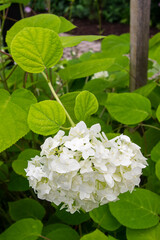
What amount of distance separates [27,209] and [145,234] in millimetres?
462

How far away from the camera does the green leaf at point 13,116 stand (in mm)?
808

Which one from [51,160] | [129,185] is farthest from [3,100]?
[129,185]

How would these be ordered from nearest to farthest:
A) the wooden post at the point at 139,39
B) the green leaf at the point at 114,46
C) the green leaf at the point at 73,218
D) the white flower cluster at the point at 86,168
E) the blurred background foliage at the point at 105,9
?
1. the white flower cluster at the point at 86,168
2. the green leaf at the point at 73,218
3. the wooden post at the point at 139,39
4. the green leaf at the point at 114,46
5. the blurred background foliage at the point at 105,9

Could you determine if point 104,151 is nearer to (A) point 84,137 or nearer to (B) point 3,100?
(A) point 84,137

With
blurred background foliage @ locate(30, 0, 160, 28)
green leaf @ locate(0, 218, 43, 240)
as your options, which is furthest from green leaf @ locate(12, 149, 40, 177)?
blurred background foliage @ locate(30, 0, 160, 28)

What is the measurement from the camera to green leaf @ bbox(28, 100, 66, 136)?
2.35 feet

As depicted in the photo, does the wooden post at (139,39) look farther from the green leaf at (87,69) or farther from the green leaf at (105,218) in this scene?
the green leaf at (105,218)

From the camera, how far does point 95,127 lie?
0.64m

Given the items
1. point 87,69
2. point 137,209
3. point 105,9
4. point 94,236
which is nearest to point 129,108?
point 87,69

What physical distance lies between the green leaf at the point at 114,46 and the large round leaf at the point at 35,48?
0.72 meters

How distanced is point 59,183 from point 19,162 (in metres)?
0.39

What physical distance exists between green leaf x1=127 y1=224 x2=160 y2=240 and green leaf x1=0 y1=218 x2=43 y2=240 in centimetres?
26

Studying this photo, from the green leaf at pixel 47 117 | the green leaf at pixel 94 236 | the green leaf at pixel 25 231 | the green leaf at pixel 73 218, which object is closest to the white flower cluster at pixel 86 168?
the green leaf at pixel 47 117

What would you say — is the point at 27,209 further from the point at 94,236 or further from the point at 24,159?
the point at 94,236
